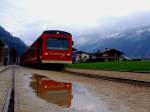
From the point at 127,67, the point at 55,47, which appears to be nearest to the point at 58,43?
the point at 55,47

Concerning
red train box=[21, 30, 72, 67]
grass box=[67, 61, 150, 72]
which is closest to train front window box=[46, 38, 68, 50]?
red train box=[21, 30, 72, 67]

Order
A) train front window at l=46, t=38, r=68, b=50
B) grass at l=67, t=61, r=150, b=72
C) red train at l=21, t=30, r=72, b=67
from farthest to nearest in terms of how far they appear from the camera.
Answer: train front window at l=46, t=38, r=68, b=50 < red train at l=21, t=30, r=72, b=67 < grass at l=67, t=61, r=150, b=72

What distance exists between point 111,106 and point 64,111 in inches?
48.5

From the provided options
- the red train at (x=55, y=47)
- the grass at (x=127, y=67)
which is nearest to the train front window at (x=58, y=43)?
the red train at (x=55, y=47)

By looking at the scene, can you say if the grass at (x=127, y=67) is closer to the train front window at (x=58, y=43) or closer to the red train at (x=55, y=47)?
the red train at (x=55, y=47)

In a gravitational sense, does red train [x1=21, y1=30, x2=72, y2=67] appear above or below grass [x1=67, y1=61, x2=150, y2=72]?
above

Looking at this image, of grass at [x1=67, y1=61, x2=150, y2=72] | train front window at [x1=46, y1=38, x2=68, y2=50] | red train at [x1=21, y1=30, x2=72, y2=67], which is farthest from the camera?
train front window at [x1=46, y1=38, x2=68, y2=50]

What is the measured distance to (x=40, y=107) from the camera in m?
7.84

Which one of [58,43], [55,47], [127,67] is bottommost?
[127,67]

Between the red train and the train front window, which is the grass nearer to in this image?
the red train

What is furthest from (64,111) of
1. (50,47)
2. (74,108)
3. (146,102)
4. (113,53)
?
(113,53)

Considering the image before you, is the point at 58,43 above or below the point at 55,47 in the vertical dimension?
above

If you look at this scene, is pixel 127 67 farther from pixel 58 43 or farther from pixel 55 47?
pixel 55 47

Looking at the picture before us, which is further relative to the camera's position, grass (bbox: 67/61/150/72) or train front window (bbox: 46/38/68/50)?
train front window (bbox: 46/38/68/50)
